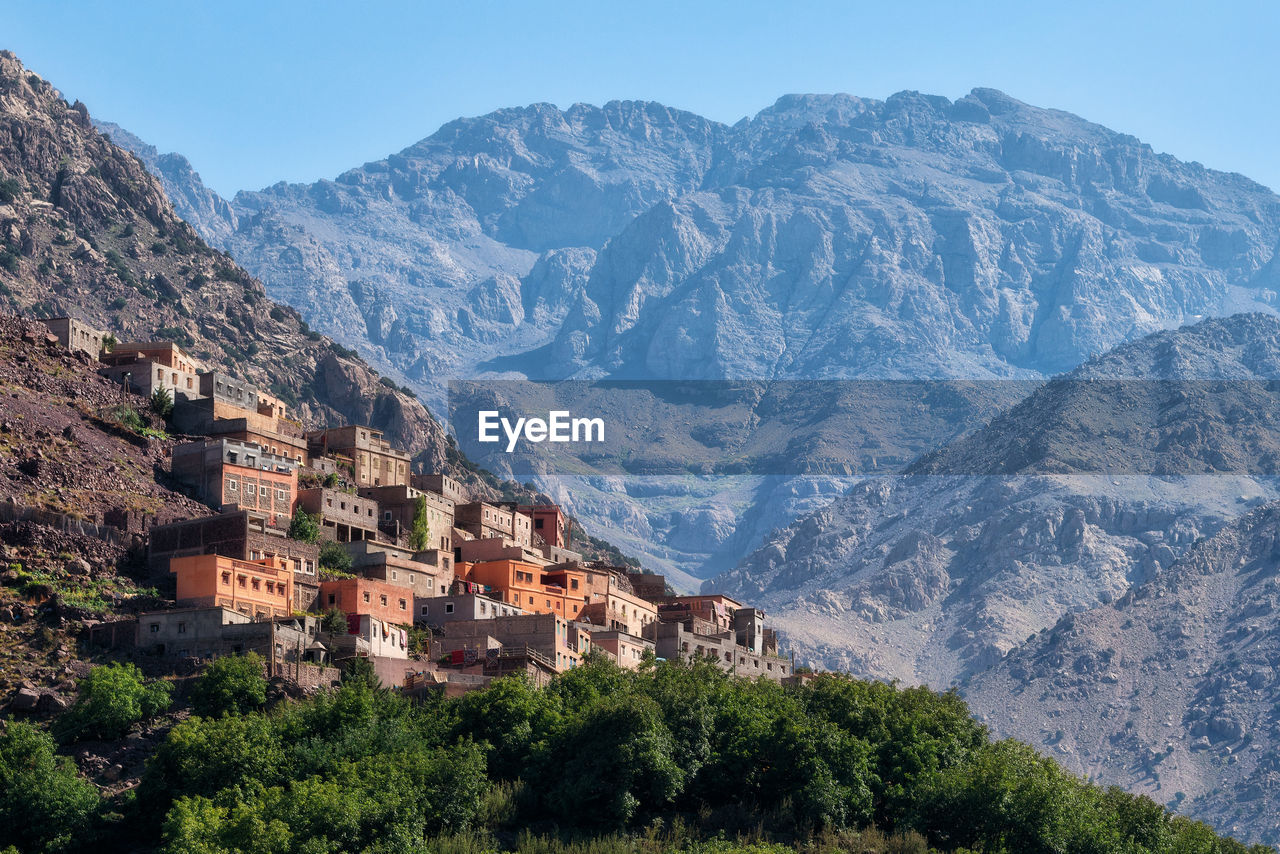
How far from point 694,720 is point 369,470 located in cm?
3877

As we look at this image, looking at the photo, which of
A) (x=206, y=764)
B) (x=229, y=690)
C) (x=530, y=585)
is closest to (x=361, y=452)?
(x=530, y=585)

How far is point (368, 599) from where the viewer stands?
93.2m

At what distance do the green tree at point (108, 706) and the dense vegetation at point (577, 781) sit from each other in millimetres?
1475

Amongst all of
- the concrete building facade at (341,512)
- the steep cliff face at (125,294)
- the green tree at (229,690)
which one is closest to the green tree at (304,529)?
the concrete building facade at (341,512)

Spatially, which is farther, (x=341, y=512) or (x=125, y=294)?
(x=125, y=294)

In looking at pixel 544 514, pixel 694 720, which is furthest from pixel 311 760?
pixel 544 514

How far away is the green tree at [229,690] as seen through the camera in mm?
79062

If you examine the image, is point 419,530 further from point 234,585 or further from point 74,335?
point 74,335

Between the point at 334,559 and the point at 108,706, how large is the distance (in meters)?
22.0

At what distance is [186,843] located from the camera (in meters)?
67.9

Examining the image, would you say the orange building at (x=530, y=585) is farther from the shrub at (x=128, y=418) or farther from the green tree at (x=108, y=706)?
the green tree at (x=108, y=706)

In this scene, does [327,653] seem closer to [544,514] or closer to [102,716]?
[102,716]

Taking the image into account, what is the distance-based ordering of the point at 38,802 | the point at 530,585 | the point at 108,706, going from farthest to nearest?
the point at 530,585 < the point at 108,706 < the point at 38,802

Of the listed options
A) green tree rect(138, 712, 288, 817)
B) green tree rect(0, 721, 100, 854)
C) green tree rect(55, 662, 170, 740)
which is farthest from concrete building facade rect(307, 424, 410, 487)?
green tree rect(0, 721, 100, 854)
